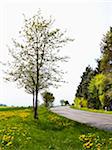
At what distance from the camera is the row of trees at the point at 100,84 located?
2089 inches

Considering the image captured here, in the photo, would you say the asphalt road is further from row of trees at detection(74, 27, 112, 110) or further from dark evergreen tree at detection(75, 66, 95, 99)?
dark evergreen tree at detection(75, 66, 95, 99)

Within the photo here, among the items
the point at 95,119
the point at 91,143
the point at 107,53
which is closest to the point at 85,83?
the point at 107,53

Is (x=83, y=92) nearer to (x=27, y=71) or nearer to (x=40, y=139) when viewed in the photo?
(x=27, y=71)

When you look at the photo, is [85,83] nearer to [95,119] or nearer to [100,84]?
[100,84]

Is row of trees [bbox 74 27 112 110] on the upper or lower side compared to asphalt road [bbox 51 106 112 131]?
upper

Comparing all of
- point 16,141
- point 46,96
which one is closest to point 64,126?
point 16,141

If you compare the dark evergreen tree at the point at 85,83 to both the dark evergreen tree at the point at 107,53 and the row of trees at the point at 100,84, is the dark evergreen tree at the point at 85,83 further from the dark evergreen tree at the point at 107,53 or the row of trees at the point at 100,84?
the dark evergreen tree at the point at 107,53

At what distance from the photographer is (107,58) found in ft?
174

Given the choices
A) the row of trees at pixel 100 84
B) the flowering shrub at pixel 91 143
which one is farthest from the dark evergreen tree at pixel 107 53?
the flowering shrub at pixel 91 143

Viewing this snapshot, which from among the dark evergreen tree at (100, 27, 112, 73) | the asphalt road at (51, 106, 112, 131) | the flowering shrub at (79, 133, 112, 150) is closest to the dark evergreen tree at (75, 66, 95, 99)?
the dark evergreen tree at (100, 27, 112, 73)

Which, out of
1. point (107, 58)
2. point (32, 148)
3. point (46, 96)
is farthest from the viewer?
point (46, 96)

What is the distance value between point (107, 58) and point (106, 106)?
26.6m

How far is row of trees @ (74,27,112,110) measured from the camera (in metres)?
53.1

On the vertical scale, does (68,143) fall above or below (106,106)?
below
